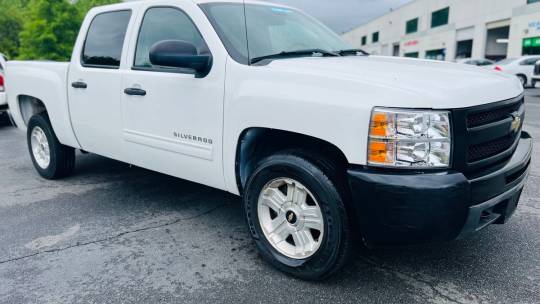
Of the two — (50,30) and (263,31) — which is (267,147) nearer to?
(263,31)

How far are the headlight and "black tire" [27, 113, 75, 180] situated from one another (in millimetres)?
3960

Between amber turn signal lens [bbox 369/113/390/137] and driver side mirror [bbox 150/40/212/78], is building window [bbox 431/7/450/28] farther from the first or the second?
amber turn signal lens [bbox 369/113/390/137]

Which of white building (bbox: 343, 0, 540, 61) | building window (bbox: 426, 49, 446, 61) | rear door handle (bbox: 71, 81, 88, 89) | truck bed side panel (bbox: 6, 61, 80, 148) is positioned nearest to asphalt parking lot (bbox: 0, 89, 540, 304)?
truck bed side panel (bbox: 6, 61, 80, 148)

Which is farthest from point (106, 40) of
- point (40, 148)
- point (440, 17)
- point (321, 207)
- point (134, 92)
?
point (440, 17)

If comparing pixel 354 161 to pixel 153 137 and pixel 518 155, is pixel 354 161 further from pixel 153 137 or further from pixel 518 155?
pixel 153 137

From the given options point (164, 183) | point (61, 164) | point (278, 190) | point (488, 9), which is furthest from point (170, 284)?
point (488, 9)

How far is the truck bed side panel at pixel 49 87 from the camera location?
466 centimetres

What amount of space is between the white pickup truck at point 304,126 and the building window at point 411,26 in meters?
51.3

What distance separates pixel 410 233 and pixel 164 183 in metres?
3.24

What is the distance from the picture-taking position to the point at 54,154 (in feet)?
16.6

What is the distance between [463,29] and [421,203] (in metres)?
43.2

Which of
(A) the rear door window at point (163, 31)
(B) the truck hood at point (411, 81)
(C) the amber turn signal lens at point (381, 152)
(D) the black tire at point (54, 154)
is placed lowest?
(D) the black tire at point (54, 154)

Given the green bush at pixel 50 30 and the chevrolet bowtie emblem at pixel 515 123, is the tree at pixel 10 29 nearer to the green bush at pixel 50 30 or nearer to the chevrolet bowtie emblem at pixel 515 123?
the green bush at pixel 50 30

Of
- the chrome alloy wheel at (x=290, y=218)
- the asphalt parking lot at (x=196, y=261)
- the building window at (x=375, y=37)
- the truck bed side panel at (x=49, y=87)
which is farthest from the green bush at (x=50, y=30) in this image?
the building window at (x=375, y=37)
